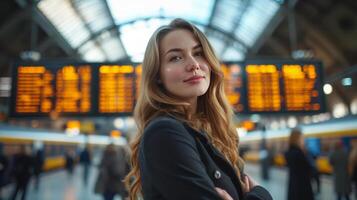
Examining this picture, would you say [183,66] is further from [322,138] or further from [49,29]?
[49,29]

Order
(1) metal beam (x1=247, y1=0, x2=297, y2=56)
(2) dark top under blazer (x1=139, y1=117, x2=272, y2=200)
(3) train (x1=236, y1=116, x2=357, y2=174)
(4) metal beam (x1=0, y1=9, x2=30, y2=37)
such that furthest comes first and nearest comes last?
(1) metal beam (x1=247, y1=0, x2=297, y2=56) → (4) metal beam (x1=0, y1=9, x2=30, y2=37) → (3) train (x1=236, y1=116, x2=357, y2=174) → (2) dark top under blazer (x1=139, y1=117, x2=272, y2=200)

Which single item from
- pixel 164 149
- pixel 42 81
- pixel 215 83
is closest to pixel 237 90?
pixel 42 81

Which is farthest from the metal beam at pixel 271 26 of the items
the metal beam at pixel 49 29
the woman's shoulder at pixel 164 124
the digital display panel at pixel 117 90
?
the woman's shoulder at pixel 164 124

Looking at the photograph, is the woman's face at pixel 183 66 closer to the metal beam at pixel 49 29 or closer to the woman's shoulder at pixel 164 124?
the woman's shoulder at pixel 164 124

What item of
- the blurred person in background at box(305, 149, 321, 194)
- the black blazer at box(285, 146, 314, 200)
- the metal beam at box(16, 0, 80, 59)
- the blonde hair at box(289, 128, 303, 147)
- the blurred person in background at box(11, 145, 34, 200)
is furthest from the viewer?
the metal beam at box(16, 0, 80, 59)

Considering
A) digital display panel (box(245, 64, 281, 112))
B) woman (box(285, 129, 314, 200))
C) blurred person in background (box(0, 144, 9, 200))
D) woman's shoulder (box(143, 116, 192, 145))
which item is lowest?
blurred person in background (box(0, 144, 9, 200))

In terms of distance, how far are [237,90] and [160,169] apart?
5816mm

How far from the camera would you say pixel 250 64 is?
679 cm

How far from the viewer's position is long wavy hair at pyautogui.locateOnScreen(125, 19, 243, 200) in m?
1.26

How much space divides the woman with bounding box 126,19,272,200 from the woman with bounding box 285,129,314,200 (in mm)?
3963

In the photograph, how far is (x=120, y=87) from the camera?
21.4 feet

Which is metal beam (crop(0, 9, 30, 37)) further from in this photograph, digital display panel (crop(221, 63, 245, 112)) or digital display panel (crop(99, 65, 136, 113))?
digital display panel (crop(221, 63, 245, 112))

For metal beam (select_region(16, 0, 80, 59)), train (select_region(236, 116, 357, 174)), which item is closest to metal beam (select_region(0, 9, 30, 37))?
metal beam (select_region(16, 0, 80, 59))

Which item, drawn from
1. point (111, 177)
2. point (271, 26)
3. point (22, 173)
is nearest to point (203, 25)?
point (271, 26)
